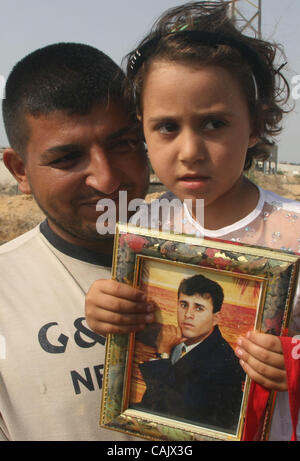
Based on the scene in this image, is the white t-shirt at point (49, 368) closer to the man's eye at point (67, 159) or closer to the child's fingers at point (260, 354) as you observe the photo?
the man's eye at point (67, 159)

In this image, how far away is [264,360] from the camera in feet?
4.93

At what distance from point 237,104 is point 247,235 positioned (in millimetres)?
633

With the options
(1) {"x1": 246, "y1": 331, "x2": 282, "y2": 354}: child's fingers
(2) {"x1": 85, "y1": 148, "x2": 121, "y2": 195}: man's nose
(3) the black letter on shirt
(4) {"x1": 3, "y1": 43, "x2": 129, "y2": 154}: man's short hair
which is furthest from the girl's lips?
(3) the black letter on shirt

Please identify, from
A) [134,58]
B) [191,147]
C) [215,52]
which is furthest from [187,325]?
[134,58]

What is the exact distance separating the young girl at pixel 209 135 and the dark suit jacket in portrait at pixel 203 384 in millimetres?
84

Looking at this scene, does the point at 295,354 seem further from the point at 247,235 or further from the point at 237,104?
the point at 237,104

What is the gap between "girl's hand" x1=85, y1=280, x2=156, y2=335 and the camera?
1617 mm

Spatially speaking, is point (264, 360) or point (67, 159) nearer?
point (264, 360)

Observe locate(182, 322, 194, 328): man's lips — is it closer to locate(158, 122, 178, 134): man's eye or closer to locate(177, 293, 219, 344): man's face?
locate(177, 293, 219, 344): man's face

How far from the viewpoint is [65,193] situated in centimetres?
219

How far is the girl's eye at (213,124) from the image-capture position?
184 cm

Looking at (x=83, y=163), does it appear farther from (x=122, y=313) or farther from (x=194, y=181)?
(x=122, y=313)

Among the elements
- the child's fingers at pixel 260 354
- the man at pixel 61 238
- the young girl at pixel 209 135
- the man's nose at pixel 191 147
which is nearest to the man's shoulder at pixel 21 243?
the man at pixel 61 238

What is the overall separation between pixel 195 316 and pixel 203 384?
0.92 ft
